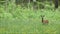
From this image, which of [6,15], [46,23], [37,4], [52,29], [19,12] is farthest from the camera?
[37,4]

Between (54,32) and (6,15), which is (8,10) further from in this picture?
(54,32)

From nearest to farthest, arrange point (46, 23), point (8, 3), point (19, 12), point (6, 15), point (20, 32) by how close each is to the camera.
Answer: point (20, 32)
point (46, 23)
point (6, 15)
point (19, 12)
point (8, 3)

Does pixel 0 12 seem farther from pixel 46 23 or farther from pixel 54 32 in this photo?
pixel 54 32

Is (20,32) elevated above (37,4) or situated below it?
above

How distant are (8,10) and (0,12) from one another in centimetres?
111

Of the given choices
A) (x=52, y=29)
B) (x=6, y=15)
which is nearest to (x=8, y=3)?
(x=6, y=15)

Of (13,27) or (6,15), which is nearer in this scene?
(13,27)

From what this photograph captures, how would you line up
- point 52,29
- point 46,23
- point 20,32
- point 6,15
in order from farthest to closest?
point 6,15 → point 46,23 → point 52,29 → point 20,32

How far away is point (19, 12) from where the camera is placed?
1742cm

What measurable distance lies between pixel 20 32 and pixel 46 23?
2.88 m

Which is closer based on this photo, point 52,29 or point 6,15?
point 52,29

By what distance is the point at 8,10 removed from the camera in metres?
18.0

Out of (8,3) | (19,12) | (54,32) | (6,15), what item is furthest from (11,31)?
(8,3)

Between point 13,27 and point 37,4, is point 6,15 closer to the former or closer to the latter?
point 13,27
